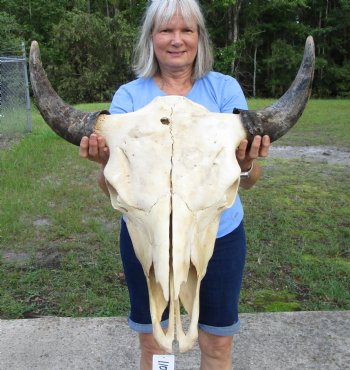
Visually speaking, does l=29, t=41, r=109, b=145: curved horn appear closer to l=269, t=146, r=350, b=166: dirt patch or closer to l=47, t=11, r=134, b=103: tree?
l=269, t=146, r=350, b=166: dirt patch

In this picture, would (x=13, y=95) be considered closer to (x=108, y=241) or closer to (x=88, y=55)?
(x=108, y=241)

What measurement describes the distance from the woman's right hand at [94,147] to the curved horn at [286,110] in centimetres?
59

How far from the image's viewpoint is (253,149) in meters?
2.15

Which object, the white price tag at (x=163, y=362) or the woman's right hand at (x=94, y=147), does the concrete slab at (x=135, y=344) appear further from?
the woman's right hand at (x=94, y=147)

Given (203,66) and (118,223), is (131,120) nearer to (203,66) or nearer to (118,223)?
(203,66)

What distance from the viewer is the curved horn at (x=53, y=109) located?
2275 millimetres

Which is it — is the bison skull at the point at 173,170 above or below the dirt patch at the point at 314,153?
above

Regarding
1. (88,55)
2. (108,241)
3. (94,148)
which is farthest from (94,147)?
(88,55)

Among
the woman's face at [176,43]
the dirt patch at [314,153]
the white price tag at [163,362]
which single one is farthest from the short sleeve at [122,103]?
the dirt patch at [314,153]

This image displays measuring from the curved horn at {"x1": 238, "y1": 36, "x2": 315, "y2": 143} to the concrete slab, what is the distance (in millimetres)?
1706

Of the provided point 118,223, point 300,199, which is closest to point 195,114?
point 118,223

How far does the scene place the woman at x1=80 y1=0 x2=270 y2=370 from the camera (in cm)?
231

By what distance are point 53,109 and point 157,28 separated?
23.1 inches

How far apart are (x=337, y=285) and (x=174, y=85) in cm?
302
